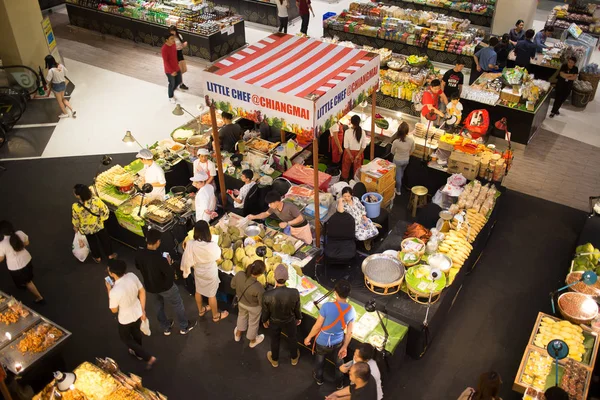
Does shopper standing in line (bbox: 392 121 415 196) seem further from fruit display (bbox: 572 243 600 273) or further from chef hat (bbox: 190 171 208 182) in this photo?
chef hat (bbox: 190 171 208 182)

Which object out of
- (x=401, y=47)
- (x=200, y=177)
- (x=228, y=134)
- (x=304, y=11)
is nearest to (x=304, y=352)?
(x=200, y=177)

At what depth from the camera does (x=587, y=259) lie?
8375 millimetres

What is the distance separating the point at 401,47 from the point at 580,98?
4.94 metres

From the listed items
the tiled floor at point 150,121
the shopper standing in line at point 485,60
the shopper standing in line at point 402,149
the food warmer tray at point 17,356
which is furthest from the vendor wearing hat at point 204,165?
the shopper standing in line at point 485,60

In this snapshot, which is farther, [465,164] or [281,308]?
[465,164]

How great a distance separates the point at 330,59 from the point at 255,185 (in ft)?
7.91

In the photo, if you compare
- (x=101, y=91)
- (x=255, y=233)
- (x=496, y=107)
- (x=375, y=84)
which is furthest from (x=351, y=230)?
(x=101, y=91)

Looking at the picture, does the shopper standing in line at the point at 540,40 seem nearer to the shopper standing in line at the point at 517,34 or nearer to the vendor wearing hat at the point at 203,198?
the shopper standing in line at the point at 517,34

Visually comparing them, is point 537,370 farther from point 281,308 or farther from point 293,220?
point 293,220

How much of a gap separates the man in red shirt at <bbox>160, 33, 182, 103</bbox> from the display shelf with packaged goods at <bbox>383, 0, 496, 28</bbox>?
9.12m

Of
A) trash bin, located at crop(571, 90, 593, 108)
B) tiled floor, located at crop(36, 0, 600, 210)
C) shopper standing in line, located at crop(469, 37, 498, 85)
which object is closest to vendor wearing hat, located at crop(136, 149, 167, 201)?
tiled floor, located at crop(36, 0, 600, 210)

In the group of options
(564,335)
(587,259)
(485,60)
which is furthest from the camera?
(485,60)

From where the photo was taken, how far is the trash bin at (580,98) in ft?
44.0

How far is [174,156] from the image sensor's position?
35.0ft
